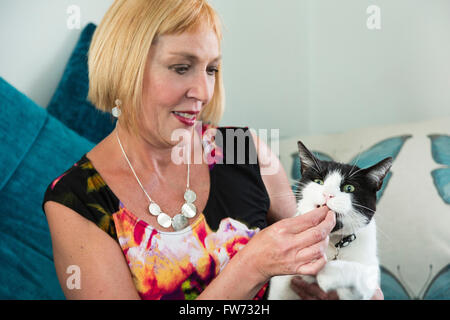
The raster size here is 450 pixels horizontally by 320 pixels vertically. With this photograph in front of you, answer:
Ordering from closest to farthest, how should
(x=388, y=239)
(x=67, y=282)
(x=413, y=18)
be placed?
(x=67, y=282)
(x=388, y=239)
(x=413, y=18)

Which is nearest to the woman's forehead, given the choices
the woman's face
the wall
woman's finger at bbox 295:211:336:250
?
the woman's face

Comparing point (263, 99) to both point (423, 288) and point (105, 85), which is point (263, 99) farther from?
point (423, 288)

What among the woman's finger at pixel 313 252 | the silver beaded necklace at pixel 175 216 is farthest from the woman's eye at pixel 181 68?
the woman's finger at pixel 313 252

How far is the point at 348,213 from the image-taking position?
488 millimetres

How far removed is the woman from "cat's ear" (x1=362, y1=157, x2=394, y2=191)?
0.13 m

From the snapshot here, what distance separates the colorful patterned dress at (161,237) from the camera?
623 millimetres

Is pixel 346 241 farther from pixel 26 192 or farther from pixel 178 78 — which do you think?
pixel 26 192

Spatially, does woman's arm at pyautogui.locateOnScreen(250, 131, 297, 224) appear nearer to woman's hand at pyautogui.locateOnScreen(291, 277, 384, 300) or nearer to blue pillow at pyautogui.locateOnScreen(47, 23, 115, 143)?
woman's hand at pyautogui.locateOnScreen(291, 277, 384, 300)

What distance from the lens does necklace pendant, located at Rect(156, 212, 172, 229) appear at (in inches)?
25.2

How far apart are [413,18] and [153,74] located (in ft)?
1.73

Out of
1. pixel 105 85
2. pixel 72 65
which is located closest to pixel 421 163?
pixel 105 85

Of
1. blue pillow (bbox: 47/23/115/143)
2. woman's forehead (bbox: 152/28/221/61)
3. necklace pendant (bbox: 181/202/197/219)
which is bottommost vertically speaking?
necklace pendant (bbox: 181/202/197/219)

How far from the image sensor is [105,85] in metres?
0.65

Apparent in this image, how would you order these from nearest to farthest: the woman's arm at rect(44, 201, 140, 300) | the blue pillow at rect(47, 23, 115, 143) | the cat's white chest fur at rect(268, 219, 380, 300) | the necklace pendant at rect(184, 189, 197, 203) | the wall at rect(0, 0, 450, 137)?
the cat's white chest fur at rect(268, 219, 380, 300) → the woman's arm at rect(44, 201, 140, 300) → the necklace pendant at rect(184, 189, 197, 203) → the wall at rect(0, 0, 450, 137) → the blue pillow at rect(47, 23, 115, 143)
